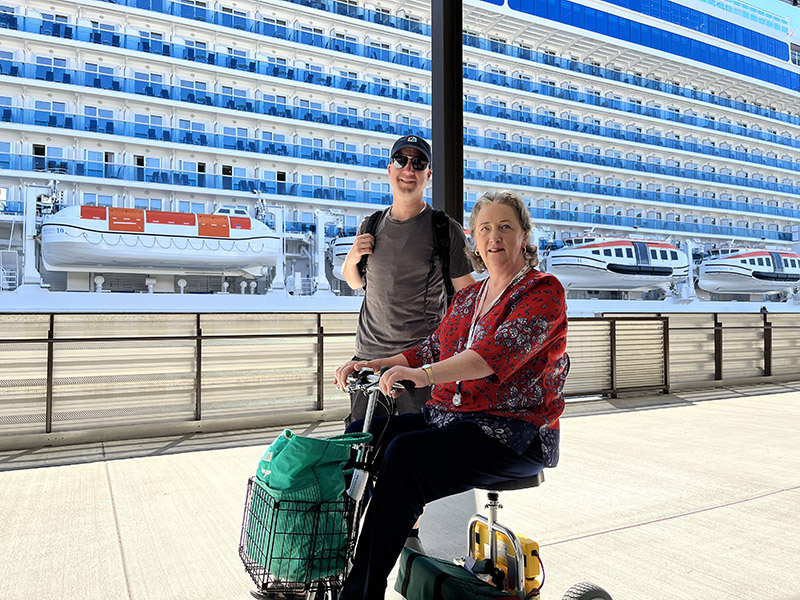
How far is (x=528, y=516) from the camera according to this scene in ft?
7.77

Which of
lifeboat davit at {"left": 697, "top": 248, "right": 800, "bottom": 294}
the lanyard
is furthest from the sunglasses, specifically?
lifeboat davit at {"left": 697, "top": 248, "right": 800, "bottom": 294}

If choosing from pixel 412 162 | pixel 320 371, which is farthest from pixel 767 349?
pixel 412 162

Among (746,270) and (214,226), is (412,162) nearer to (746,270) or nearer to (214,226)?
(214,226)

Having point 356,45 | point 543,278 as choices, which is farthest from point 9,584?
point 356,45

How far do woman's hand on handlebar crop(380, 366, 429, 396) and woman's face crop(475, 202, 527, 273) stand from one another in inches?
15.3

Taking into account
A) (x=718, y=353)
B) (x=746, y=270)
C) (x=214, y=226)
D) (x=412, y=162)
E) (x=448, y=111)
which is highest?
(x=214, y=226)

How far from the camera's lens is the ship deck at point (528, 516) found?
1765 millimetres

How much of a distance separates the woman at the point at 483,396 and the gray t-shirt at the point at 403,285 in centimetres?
22

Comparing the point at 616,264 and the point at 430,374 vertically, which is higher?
the point at 616,264

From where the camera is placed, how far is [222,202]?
22438 millimetres

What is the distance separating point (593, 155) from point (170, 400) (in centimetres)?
2853

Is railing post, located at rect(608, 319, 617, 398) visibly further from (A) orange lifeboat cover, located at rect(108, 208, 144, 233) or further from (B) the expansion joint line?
(A) orange lifeboat cover, located at rect(108, 208, 144, 233)

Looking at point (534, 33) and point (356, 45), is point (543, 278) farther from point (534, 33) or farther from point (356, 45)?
point (534, 33)

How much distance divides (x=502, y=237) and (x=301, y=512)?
0.76m
